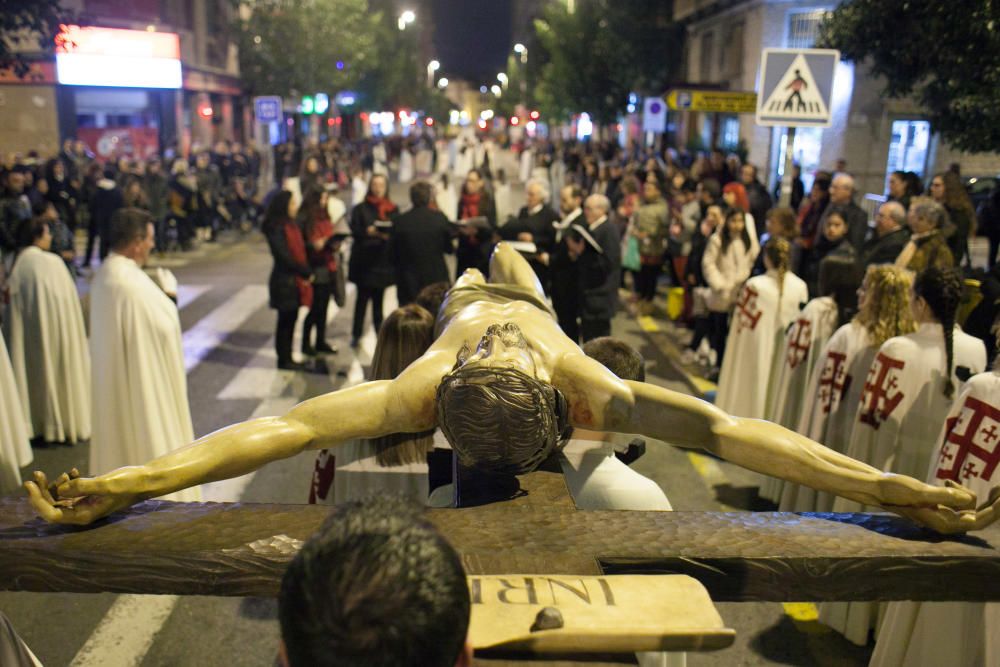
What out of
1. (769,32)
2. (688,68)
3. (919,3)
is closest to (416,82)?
(688,68)

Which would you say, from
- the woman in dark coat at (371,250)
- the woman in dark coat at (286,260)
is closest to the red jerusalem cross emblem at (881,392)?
the woman in dark coat at (371,250)

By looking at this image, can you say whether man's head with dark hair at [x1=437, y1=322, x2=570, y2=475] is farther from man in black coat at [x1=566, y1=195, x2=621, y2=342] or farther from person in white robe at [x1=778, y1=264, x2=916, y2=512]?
A: man in black coat at [x1=566, y1=195, x2=621, y2=342]

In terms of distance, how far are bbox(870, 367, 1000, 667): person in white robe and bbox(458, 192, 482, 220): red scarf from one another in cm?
806

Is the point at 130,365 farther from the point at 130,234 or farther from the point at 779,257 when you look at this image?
the point at 779,257

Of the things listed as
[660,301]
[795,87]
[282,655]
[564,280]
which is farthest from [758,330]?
[660,301]

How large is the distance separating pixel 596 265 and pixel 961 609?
5.27 m

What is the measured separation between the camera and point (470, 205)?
11.3 metres

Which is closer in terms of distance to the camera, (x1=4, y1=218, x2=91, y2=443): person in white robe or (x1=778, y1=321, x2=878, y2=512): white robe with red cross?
(x1=778, y1=321, x2=878, y2=512): white robe with red cross

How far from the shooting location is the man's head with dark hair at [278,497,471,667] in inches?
47.6

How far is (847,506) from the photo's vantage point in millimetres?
4809

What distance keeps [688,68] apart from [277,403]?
2886 cm

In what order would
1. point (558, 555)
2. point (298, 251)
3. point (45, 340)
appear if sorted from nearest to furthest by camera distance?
point (558, 555)
point (45, 340)
point (298, 251)

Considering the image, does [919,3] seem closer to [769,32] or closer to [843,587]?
[843,587]

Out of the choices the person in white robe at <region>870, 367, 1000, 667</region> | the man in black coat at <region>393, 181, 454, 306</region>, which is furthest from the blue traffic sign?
the person in white robe at <region>870, 367, 1000, 667</region>
